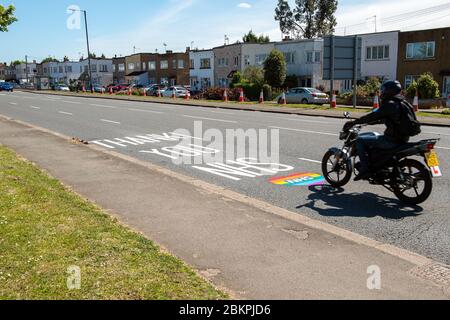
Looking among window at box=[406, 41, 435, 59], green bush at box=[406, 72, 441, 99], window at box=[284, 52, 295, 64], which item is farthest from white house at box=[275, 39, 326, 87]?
green bush at box=[406, 72, 441, 99]

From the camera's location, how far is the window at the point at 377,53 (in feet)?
153

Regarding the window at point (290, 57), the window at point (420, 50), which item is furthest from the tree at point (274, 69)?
the window at point (420, 50)

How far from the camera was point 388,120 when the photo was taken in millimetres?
7020

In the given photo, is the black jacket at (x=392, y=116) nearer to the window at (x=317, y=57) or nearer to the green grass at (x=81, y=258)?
the green grass at (x=81, y=258)

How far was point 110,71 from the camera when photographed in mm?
112875

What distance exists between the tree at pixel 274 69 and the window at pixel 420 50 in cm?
1277

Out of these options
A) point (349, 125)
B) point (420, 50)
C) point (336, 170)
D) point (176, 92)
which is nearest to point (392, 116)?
point (349, 125)

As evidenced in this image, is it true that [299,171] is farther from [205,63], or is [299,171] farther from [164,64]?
[164,64]

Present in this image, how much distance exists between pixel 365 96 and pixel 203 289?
3265cm

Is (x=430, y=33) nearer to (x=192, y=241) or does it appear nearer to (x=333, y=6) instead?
(x=333, y=6)

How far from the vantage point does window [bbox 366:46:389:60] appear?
46.6 meters

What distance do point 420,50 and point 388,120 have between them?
40.9 meters

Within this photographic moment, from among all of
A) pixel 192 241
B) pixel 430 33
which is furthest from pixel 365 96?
pixel 192 241

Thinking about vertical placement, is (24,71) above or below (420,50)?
above
